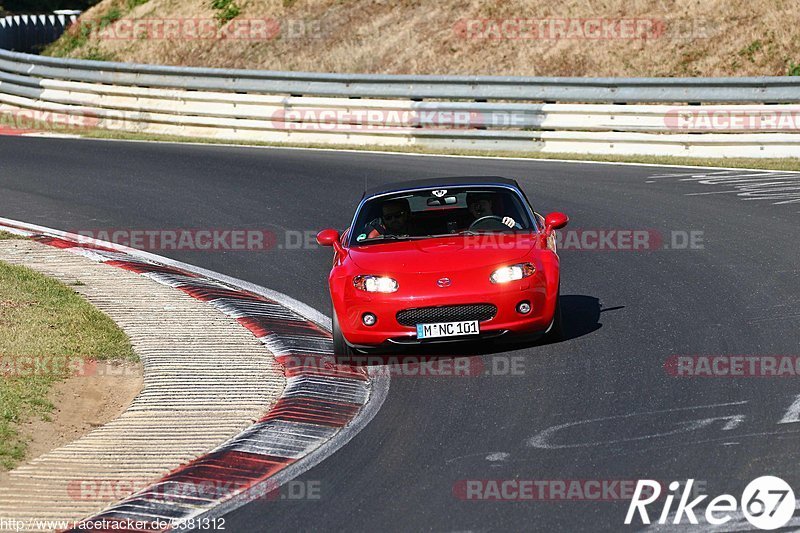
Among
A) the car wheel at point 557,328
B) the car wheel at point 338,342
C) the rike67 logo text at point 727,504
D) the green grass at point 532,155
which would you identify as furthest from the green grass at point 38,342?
the green grass at point 532,155

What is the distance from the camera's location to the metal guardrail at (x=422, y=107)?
2017 centimetres

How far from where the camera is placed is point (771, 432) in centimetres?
750

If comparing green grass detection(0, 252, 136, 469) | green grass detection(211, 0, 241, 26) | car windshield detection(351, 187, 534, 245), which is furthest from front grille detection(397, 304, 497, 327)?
green grass detection(211, 0, 241, 26)

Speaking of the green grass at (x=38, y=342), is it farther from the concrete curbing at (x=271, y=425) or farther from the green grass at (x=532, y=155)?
the green grass at (x=532, y=155)

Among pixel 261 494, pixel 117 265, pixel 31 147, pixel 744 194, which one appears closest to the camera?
pixel 261 494

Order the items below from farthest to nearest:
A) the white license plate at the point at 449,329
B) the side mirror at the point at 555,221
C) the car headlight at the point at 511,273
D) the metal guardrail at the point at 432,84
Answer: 1. the metal guardrail at the point at 432,84
2. the side mirror at the point at 555,221
3. the car headlight at the point at 511,273
4. the white license plate at the point at 449,329

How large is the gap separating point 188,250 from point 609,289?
5227mm

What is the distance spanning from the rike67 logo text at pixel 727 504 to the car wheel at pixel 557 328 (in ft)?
11.0

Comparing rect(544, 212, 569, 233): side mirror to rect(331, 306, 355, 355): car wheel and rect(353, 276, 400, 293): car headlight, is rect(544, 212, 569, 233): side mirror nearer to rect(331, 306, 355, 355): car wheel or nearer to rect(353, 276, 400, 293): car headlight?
rect(353, 276, 400, 293): car headlight

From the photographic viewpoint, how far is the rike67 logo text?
6.16 metres

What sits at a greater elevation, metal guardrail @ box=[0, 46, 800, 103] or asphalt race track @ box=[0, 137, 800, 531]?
metal guardrail @ box=[0, 46, 800, 103]

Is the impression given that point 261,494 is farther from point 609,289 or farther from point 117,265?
point 117,265

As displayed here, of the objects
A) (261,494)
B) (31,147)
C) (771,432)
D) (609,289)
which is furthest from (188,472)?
(31,147)

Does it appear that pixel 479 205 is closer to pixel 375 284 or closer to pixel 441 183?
pixel 441 183
